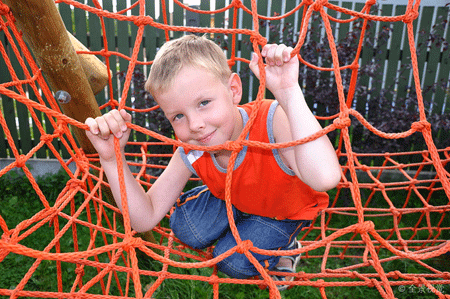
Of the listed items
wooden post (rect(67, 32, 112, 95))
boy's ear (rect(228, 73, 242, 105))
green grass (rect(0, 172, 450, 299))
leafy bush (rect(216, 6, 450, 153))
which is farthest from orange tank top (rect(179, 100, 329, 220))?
leafy bush (rect(216, 6, 450, 153))

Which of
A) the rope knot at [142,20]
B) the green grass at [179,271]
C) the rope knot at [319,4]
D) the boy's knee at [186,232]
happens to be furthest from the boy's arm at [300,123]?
the green grass at [179,271]

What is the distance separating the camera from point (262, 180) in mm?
1049

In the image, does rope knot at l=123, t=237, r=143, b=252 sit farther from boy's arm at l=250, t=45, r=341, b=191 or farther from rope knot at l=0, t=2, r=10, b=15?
rope knot at l=0, t=2, r=10, b=15

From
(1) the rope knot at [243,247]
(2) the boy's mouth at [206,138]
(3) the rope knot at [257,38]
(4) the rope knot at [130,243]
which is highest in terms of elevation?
(3) the rope knot at [257,38]

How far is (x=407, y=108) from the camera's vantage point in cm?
254

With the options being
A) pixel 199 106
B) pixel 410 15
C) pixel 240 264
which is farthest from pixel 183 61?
pixel 240 264

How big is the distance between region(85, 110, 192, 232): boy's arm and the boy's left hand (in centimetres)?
35

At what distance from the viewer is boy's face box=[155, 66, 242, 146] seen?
83 centimetres

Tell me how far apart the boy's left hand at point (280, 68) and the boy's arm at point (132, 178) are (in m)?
0.35

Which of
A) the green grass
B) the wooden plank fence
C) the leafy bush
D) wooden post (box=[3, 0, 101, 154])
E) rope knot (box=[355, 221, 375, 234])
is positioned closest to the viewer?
rope knot (box=[355, 221, 375, 234])

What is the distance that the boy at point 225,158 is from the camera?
0.81m

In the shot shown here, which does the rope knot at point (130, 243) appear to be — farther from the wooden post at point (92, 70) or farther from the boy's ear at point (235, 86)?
the wooden post at point (92, 70)

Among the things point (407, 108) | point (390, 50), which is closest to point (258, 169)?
point (407, 108)

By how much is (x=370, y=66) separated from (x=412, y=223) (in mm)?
1005
